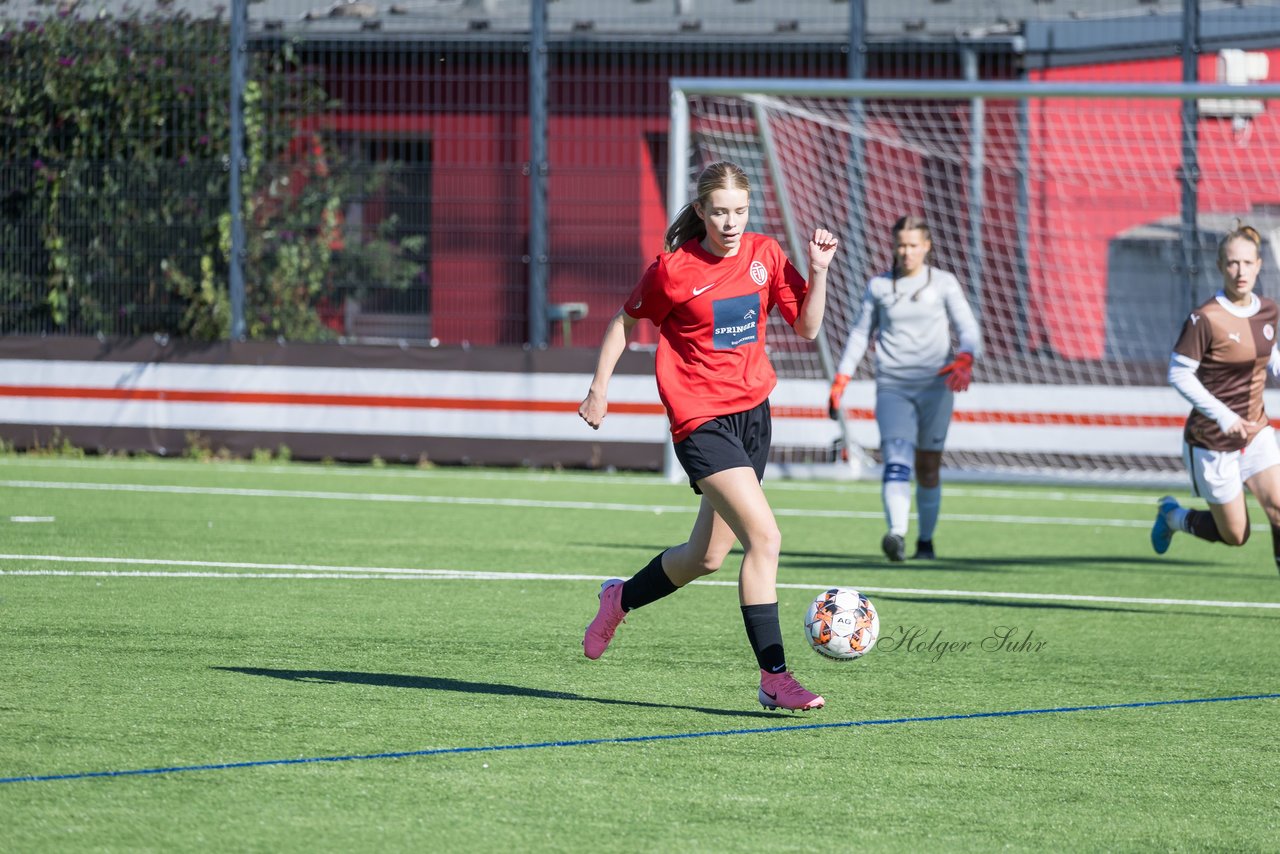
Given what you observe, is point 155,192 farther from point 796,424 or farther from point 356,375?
point 796,424

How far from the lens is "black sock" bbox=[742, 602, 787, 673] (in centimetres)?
598

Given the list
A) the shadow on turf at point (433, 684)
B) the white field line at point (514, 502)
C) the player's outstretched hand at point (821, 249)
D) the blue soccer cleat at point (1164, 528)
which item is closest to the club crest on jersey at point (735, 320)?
the player's outstretched hand at point (821, 249)

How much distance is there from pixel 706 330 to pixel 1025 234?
36.7 feet

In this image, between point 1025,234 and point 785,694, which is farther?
point 1025,234

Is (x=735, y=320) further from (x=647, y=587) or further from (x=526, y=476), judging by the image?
(x=526, y=476)

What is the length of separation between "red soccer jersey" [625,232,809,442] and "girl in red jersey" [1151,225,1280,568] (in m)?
3.07

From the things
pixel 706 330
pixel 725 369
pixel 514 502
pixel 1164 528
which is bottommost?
pixel 514 502

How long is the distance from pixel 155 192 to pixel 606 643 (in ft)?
38.6

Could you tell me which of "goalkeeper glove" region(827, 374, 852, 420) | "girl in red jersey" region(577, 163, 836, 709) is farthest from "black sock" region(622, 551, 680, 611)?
"goalkeeper glove" region(827, 374, 852, 420)

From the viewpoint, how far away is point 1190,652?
7.52 meters

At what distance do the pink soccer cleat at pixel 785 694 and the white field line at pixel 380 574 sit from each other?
3257mm

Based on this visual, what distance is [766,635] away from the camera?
601cm

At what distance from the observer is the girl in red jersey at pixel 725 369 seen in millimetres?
5996

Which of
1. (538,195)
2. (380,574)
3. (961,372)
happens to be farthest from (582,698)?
(538,195)
